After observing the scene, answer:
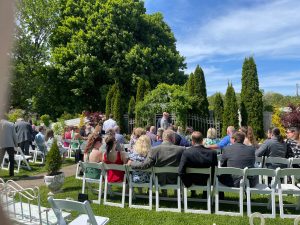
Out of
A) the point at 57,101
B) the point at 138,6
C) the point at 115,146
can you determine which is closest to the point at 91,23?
the point at 138,6

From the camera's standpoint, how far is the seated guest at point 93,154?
799 centimetres

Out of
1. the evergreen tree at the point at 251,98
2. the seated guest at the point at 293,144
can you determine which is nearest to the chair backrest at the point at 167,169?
the seated guest at the point at 293,144

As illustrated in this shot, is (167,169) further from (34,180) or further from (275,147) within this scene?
(34,180)

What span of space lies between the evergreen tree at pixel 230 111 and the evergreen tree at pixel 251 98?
1.04 metres

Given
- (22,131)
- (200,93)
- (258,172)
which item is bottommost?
(258,172)

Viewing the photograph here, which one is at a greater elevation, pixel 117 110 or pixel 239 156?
pixel 117 110

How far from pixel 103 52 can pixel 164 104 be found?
1127 centimetres

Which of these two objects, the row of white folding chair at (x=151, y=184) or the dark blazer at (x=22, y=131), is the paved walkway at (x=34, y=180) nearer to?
the row of white folding chair at (x=151, y=184)

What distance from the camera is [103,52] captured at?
96.7 ft

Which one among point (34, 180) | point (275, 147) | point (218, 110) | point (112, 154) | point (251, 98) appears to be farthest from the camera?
point (218, 110)

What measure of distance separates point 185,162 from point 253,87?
15.9 metres

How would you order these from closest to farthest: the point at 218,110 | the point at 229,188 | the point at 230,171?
1. the point at 230,171
2. the point at 229,188
3. the point at 218,110

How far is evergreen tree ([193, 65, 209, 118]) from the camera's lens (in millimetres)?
22239

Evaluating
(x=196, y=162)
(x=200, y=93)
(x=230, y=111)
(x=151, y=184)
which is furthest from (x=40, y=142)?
(x=200, y=93)
